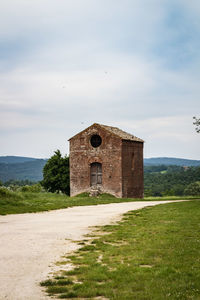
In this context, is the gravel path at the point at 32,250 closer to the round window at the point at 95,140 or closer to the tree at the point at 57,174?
the round window at the point at 95,140

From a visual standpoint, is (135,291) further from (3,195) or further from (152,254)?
(3,195)

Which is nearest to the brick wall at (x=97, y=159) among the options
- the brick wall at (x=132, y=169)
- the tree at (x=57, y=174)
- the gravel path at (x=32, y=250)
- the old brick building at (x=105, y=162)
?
the old brick building at (x=105, y=162)

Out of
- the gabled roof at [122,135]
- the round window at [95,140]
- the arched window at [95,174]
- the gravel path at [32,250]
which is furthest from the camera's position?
the round window at [95,140]

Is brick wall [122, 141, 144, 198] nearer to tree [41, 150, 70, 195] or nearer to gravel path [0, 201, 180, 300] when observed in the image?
tree [41, 150, 70, 195]

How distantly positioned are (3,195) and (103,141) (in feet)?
52.7

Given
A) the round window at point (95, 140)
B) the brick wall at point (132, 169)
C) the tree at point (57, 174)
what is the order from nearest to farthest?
the brick wall at point (132, 169)
the round window at point (95, 140)
the tree at point (57, 174)

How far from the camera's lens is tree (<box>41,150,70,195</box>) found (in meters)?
46.2

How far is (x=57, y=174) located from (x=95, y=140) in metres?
9.88

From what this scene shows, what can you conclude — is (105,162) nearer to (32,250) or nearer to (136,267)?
(32,250)

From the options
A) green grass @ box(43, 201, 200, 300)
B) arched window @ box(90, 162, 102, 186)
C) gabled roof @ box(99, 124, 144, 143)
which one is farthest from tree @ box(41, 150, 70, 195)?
green grass @ box(43, 201, 200, 300)

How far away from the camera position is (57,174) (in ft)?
153

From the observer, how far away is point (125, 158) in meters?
→ 37.4

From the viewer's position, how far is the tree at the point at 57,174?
152 feet

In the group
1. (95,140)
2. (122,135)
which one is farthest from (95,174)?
(122,135)
